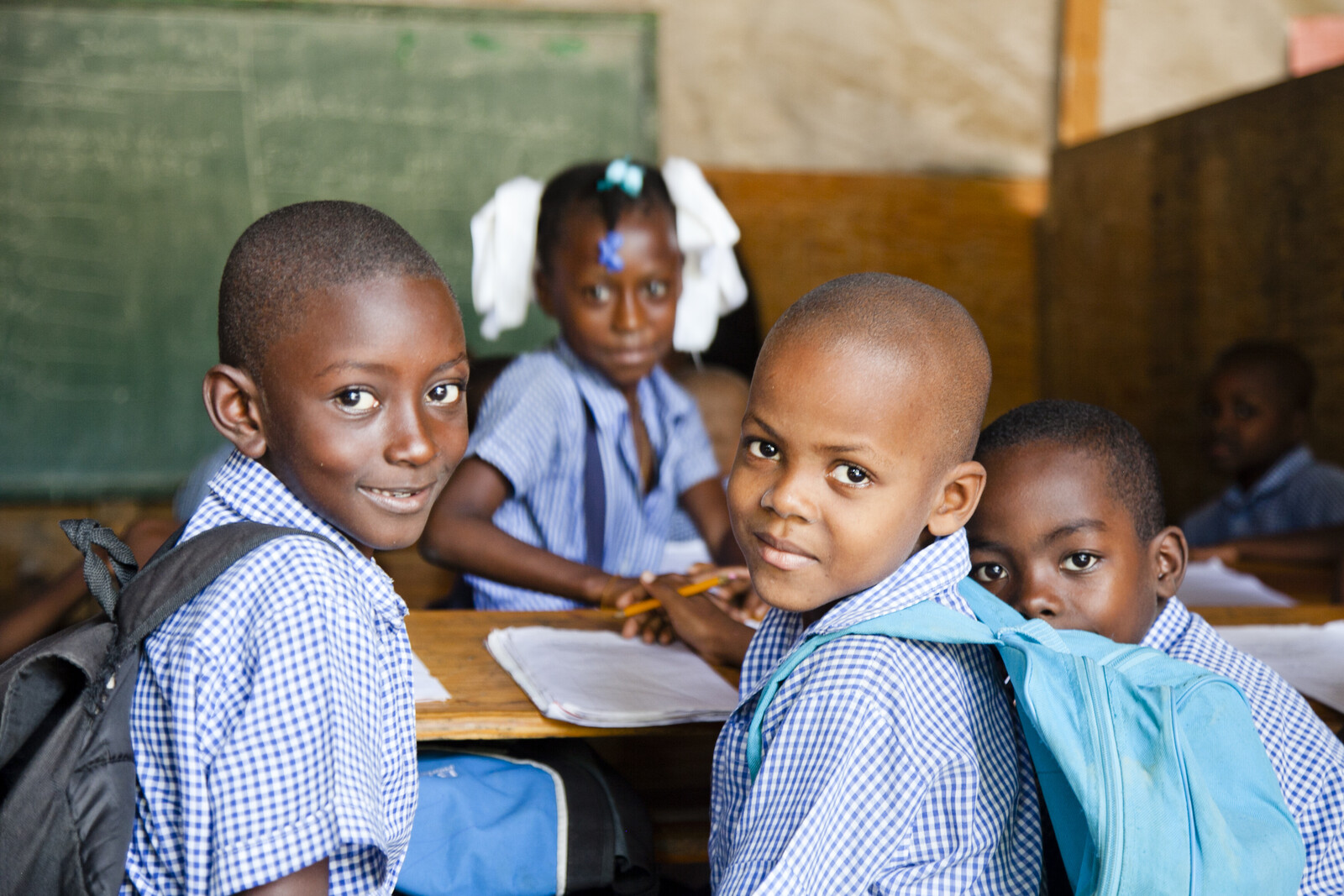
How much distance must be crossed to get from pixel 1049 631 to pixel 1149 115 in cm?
398

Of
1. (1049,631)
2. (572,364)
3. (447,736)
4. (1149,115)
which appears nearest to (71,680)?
(447,736)

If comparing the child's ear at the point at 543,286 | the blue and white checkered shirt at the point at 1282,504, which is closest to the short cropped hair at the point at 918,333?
the child's ear at the point at 543,286

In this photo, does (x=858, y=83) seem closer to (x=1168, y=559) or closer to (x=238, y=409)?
(x=1168, y=559)

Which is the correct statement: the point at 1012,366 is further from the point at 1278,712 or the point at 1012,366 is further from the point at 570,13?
the point at 1278,712

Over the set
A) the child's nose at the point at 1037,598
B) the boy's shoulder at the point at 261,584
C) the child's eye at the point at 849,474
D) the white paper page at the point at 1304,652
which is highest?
the child's eye at the point at 849,474

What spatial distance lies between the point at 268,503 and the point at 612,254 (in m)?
1.23

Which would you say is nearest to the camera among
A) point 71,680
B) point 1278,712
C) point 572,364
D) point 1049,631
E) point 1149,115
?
point 71,680

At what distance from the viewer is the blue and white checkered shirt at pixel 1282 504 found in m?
3.15

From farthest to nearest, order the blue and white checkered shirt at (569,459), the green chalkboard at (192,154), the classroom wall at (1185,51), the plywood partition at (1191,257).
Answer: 1. the classroom wall at (1185,51)
2. the green chalkboard at (192,154)
3. the plywood partition at (1191,257)
4. the blue and white checkered shirt at (569,459)

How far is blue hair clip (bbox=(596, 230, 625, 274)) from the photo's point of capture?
7.22ft

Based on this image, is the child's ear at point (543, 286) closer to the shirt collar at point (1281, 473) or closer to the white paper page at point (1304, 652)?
the white paper page at point (1304, 652)

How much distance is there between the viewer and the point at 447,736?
1.34 meters

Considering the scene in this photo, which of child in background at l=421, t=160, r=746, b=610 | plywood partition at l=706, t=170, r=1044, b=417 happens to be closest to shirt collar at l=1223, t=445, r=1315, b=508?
plywood partition at l=706, t=170, r=1044, b=417

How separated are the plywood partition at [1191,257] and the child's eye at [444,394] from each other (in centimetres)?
306
